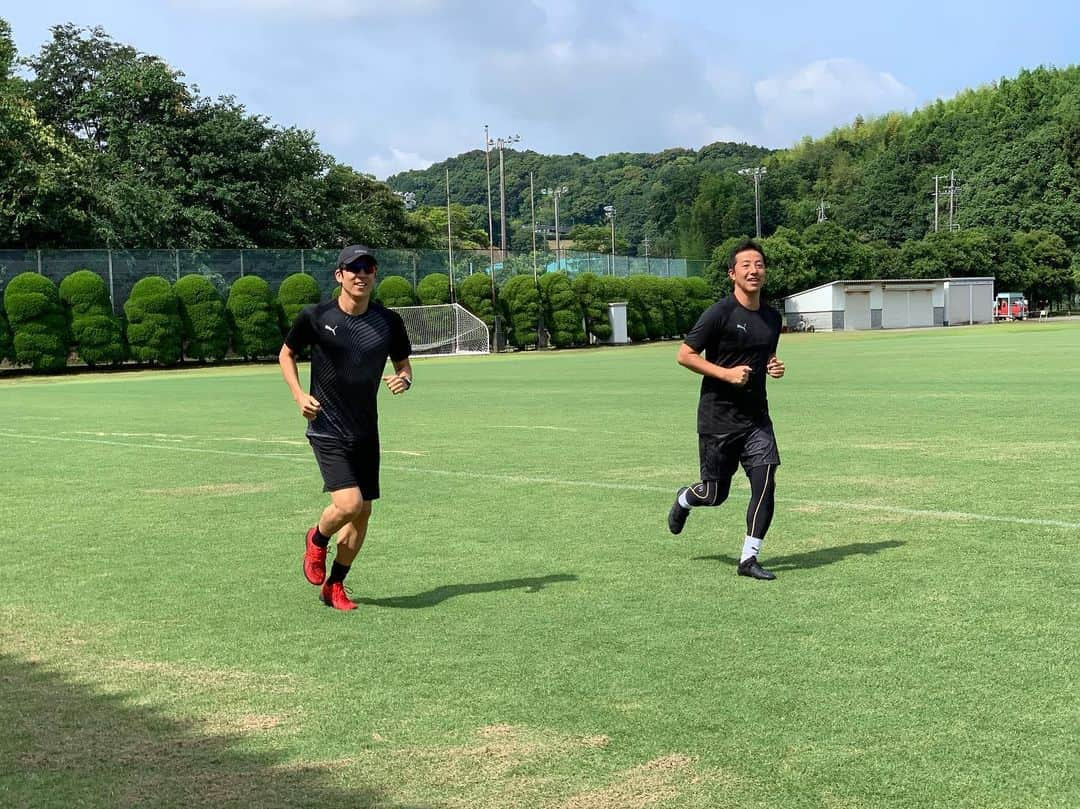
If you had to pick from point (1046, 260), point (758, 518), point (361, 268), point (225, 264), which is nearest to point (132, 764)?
point (361, 268)

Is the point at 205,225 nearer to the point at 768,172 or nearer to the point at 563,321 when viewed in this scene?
the point at 563,321

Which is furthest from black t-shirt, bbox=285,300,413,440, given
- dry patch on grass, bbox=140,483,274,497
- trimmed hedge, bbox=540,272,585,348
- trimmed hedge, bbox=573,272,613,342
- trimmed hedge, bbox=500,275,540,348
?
trimmed hedge, bbox=573,272,613,342

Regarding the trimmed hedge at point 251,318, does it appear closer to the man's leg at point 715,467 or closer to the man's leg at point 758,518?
the man's leg at point 715,467

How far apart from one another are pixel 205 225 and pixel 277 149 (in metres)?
8.72

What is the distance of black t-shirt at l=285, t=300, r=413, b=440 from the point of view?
276 inches

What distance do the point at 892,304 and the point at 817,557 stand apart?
84.7 m

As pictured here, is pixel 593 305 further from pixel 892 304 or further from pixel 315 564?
pixel 315 564

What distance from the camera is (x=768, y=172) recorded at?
15488cm

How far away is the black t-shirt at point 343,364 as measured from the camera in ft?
23.0

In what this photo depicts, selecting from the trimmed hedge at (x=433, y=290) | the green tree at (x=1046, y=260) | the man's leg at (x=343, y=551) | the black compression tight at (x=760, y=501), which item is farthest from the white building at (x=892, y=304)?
the man's leg at (x=343, y=551)

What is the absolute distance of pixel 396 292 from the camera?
59.0 m

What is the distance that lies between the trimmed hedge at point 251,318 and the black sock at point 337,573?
156ft

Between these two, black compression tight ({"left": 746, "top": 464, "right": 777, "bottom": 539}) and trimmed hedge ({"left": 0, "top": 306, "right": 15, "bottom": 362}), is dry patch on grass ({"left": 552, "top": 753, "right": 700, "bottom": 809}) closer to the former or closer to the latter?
black compression tight ({"left": 746, "top": 464, "right": 777, "bottom": 539})

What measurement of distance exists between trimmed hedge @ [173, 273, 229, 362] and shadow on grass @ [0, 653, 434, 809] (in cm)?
4832
